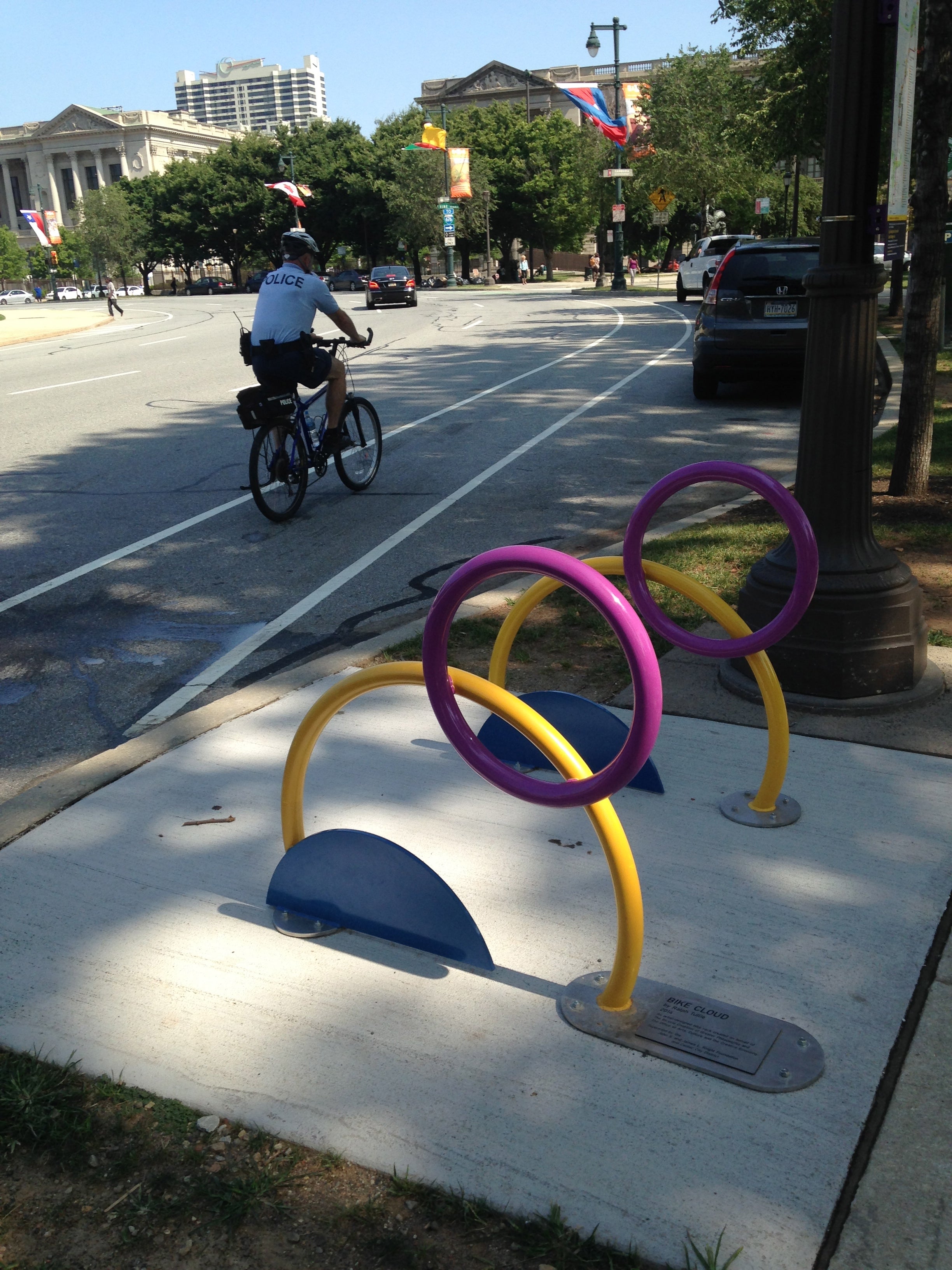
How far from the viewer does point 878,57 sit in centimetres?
431

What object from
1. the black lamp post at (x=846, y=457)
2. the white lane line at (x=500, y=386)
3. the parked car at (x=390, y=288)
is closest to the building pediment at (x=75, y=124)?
the parked car at (x=390, y=288)

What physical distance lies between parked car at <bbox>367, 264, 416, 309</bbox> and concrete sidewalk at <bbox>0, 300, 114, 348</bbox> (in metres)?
9.91

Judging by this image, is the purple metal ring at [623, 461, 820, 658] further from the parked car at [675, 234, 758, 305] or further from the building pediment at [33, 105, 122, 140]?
the building pediment at [33, 105, 122, 140]

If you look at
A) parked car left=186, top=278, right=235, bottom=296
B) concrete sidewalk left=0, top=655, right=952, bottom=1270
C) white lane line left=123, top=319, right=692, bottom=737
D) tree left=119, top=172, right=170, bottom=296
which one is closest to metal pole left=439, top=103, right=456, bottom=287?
parked car left=186, top=278, right=235, bottom=296

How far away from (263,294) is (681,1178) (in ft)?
23.2

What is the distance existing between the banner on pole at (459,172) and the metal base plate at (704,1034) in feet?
225

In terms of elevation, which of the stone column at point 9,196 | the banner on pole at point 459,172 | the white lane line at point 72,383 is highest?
the stone column at point 9,196

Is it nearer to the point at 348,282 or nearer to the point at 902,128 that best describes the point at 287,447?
the point at 902,128

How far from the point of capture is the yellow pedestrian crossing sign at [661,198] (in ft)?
154

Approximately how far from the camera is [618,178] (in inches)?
1864

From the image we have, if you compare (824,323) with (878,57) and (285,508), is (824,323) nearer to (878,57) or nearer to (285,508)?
(878,57)

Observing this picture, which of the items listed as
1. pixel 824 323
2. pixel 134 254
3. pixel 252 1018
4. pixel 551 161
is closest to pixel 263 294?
pixel 824 323

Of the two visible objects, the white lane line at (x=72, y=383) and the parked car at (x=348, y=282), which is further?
the parked car at (x=348, y=282)

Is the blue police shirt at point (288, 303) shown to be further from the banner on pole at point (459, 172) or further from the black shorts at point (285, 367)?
the banner on pole at point (459, 172)
